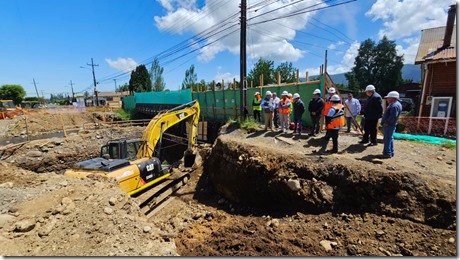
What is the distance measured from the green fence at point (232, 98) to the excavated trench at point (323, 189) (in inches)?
172

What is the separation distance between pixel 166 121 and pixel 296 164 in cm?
573

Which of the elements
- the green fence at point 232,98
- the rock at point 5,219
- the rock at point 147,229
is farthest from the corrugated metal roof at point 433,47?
the rock at point 5,219

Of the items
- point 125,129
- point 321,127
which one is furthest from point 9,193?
point 125,129

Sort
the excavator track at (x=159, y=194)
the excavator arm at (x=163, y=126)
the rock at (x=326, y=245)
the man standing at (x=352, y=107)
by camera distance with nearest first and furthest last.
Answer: the rock at (x=326, y=245)
the excavator track at (x=159, y=194)
the man standing at (x=352, y=107)
the excavator arm at (x=163, y=126)

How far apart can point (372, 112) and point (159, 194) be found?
6860mm

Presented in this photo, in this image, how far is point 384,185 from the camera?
4.84 meters

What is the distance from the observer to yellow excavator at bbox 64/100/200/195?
6742 mm

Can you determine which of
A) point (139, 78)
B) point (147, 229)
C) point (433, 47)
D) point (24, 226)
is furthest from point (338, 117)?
point (139, 78)

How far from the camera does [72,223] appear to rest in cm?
411

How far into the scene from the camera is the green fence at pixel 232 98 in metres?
10.5

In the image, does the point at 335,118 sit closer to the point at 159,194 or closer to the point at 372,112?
the point at 372,112

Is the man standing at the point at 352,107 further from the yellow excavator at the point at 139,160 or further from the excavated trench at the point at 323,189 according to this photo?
the yellow excavator at the point at 139,160

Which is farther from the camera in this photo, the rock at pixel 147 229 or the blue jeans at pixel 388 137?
the blue jeans at pixel 388 137

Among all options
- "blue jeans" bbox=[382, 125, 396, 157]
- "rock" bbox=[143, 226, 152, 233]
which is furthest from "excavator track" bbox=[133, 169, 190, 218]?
"blue jeans" bbox=[382, 125, 396, 157]
